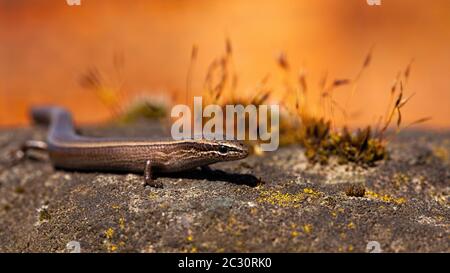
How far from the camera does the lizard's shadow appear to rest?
733 centimetres

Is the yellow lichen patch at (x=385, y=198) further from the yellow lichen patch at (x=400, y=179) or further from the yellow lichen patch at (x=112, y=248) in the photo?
the yellow lichen patch at (x=112, y=248)

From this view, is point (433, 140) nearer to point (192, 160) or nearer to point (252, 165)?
point (252, 165)

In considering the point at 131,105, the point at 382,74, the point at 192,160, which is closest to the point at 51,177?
the point at 192,160

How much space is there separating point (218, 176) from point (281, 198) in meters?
1.19

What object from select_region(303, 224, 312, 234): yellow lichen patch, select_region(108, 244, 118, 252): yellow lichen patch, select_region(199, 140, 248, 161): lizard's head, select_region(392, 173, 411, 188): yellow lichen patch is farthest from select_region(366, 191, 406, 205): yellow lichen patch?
select_region(108, 244, 118, 252): yellow lichen patch

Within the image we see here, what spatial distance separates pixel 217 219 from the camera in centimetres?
616

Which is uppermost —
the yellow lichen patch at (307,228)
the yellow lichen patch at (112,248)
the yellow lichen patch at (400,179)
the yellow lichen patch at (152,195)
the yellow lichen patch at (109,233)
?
the yellow lichen patch at (152,195)

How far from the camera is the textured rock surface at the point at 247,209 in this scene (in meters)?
5.91

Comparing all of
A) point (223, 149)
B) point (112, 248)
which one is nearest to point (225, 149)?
point (223, 149)

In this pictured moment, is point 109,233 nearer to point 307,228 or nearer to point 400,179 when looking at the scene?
point 307,228

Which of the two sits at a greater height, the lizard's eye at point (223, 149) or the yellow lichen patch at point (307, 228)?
the lizard's eye at point (223, 149)

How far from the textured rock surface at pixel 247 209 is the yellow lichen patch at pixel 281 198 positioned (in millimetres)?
13

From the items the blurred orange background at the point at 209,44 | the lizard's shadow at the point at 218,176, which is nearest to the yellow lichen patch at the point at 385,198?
the lizard's shadow at the point at 218,176

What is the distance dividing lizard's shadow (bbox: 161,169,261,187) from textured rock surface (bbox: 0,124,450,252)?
1cm
